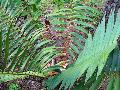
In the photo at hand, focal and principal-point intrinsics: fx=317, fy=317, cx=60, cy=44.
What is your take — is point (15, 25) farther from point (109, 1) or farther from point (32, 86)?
point (109, 1)

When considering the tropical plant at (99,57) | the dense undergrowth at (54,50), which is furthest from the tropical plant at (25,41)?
the tropical plant at (99,57)

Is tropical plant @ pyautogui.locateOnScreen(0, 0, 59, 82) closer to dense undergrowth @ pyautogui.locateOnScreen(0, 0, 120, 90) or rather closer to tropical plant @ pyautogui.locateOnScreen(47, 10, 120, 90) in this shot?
dense undergrowth @ pyautogui.locateOnScreen(0, 0, 120, 90)

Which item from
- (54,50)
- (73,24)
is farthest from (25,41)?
(73,24)

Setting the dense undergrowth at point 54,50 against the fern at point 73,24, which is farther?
the fern at point 73,24

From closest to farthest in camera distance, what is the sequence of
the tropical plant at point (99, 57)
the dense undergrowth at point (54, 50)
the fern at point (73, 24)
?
the tropical plant at point (99, 57)
the dense undergrowth at point (54, 50)
the fern at point (73, 24)

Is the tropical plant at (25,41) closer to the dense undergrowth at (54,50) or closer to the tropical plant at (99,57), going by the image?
the dense undergrowth at (54,50)

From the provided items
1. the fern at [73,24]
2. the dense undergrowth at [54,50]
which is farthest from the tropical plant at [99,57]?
the fern at [73,24]

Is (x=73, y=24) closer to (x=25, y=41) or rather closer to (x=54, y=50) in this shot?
(x=54, y=50)

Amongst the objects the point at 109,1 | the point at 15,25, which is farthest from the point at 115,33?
the point at 109,1

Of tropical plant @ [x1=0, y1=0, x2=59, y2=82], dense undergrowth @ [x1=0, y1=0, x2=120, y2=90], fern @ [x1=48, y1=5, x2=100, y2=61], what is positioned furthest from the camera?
fern @ [x1=48, y1=5, x2=100, y2=61]

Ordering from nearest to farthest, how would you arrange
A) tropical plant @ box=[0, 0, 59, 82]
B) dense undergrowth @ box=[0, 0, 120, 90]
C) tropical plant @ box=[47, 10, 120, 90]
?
tropical plant @ box=[47, 10, 120, 90] → dense undergrowth @ box=[0, 0, 120, 90] → tropical plant @ box=[0, 0, 59, 82]

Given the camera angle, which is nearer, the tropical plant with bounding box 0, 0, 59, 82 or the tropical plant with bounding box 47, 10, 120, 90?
the tropical plant with bounding box 47, 10, 120, 90

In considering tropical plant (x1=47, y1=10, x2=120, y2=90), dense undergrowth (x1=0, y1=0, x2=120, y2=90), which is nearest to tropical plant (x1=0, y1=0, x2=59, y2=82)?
dense undergrowth (x1=0, y1=0, x2=120, y2=90)

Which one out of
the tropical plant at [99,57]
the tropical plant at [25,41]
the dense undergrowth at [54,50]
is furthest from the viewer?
the tropical plant at [25,41]
